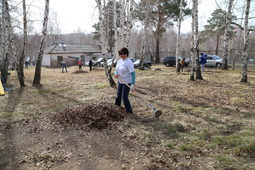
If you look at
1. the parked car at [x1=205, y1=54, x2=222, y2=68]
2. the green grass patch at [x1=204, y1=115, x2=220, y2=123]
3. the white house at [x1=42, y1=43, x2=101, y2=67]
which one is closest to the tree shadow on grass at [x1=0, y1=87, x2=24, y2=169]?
the green grass patch at [x1=204, y1=115, x2=220, y2=123]

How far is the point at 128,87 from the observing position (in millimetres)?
4980

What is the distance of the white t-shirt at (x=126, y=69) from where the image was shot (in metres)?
4.83

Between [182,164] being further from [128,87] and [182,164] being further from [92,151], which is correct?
[128,87]

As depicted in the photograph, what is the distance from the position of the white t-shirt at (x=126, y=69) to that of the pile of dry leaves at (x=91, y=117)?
0.93 m

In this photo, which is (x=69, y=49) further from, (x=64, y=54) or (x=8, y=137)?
(x=8, y=137)

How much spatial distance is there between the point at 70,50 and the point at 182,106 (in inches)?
1204

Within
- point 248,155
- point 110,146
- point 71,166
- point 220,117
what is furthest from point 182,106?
point 71,166

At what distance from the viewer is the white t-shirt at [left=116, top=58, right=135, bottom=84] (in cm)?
483

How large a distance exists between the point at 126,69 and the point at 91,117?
155cm

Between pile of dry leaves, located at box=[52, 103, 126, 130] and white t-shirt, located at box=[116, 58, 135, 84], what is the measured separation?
93 centimetres

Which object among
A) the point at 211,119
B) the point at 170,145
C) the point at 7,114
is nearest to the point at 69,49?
the point at 7,114

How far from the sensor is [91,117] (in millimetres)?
4723

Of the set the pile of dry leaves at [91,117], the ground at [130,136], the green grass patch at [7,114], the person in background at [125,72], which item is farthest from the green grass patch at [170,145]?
the green grass patch at [7,114]

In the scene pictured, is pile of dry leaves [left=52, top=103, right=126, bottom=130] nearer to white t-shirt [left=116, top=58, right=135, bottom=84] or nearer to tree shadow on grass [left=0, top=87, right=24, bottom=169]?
white t-shirt [left=116, top=58, right=135, bottom=84]
